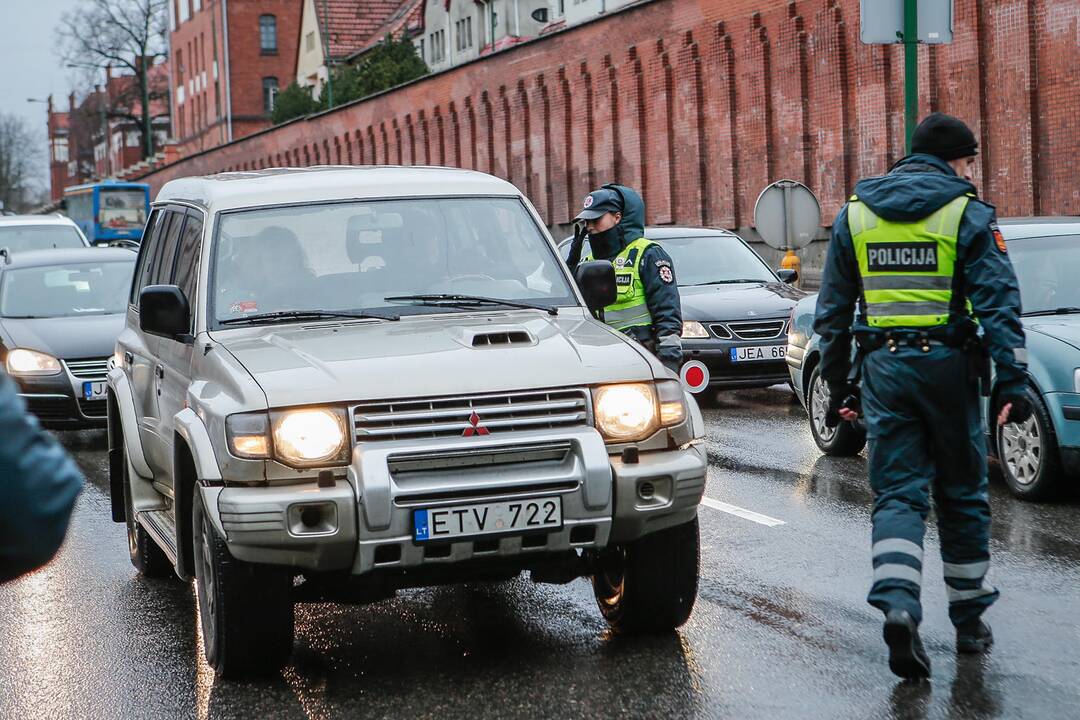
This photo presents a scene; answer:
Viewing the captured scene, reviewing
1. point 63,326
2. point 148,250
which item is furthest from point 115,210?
point 148,250

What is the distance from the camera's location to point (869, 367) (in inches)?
235

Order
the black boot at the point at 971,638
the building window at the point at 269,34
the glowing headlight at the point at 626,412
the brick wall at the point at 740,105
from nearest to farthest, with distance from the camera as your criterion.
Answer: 1. the glowing headlight at the point at 626,412
2. the black boot at the point at 971,638
3. the brick wall at the point at 740,105
4. the building window at the point at 269,34

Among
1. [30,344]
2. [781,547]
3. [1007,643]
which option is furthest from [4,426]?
[30,344]

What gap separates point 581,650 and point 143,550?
2.89 m

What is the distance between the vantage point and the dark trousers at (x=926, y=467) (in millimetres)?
5770

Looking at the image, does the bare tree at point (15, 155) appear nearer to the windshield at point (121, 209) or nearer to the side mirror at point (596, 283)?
the windshield at point (121, 209)

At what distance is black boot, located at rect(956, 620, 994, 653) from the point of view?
5.95m

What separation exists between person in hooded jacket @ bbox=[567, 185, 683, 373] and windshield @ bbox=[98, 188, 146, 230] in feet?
202

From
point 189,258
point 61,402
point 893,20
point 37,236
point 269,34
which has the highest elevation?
point 269,34

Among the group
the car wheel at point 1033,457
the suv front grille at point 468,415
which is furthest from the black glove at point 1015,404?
the car wheel at point 1033,457

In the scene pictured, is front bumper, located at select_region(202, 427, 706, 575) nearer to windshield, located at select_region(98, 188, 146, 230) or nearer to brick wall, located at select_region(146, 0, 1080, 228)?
brick wall, located at select_region(146, 0, 1080, 228)

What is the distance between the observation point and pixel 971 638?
19.5 feet

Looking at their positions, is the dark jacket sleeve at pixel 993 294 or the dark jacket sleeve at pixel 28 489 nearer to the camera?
the dark jacket sleeve at pixel 28 489

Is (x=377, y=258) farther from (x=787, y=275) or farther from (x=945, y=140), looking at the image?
(x=787, y=275)
